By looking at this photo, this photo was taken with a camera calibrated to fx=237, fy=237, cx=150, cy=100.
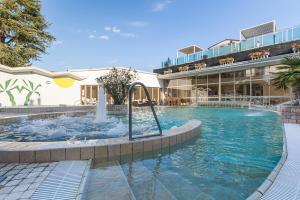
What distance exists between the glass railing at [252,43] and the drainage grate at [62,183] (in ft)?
62.7

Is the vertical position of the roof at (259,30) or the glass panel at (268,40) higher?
the roof at (259,30)

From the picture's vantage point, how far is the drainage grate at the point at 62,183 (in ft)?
7.58

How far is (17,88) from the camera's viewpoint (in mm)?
15227

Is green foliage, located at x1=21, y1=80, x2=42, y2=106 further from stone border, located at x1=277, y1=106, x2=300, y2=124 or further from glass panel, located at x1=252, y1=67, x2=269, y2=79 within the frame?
glass panel, located at x1=252, y1=67, x2=269, y2=79

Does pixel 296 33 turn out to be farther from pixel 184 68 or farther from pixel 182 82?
pixel 182 82

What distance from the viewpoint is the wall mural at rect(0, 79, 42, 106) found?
48.3 ft

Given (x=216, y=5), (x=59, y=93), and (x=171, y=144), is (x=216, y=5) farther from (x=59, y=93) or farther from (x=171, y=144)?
(x=171, y=144)

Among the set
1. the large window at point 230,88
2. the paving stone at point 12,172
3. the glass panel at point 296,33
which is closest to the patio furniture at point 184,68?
the large window at point 230,88

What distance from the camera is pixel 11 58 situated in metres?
19.6

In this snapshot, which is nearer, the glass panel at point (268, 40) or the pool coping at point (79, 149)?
the pool coping at point (79, 149)

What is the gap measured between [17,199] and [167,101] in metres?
21.9

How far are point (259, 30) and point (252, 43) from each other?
9.42 feet

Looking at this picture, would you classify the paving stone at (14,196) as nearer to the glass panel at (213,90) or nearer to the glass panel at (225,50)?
the glass panel at (213,90)

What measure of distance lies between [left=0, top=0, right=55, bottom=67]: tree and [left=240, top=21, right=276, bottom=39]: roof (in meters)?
18.9
